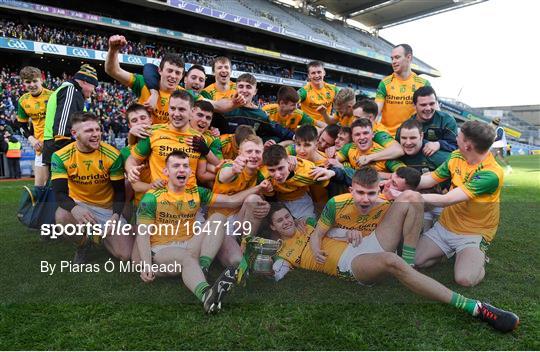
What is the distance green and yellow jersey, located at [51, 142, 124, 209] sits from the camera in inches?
144

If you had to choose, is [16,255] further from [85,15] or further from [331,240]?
[85,15]

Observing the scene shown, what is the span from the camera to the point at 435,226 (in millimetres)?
3721

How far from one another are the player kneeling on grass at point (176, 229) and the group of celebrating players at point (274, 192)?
11 mm

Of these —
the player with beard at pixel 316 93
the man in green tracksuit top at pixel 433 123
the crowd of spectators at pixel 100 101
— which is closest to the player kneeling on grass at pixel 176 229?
the man in green tracksuit top at pixel 433 123

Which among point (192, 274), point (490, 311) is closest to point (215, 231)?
point (192, 274)

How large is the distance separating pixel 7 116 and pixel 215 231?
15.8 meters

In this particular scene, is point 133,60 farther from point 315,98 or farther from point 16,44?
point 315,98

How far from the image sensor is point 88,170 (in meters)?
3.70

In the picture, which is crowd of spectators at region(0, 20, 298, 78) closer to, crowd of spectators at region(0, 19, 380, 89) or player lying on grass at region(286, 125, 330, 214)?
crowd of spectators at region(0, 19, 380, 89)

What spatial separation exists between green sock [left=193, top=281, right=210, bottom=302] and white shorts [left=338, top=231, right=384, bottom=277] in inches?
45.1

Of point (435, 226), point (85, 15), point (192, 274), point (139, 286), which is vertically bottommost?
point (139, 286)

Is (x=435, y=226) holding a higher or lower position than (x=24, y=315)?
higher

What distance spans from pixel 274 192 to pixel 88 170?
1794 millimetres

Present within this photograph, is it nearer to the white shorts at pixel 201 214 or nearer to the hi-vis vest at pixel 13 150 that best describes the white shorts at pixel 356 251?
the white shorts at pixel 201 214
